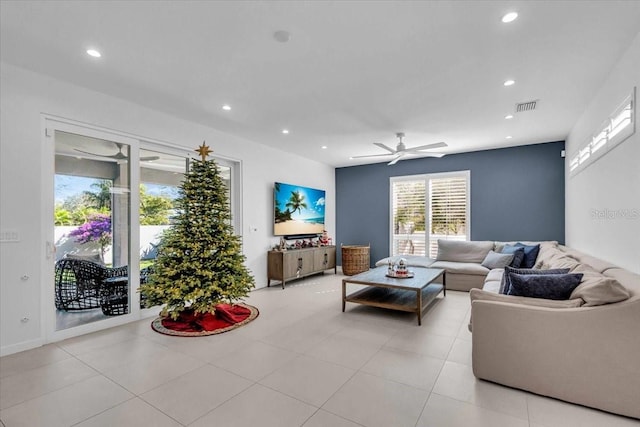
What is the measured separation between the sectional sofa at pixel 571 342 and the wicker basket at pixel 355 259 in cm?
463

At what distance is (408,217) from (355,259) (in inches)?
62.3

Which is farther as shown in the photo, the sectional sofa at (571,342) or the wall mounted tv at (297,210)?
the wall mounted tv at (297,210)

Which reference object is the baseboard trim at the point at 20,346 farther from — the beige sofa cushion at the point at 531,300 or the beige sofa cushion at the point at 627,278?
the beige sofa cushion at the point at 627,278

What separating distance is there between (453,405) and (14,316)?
13.0 ft

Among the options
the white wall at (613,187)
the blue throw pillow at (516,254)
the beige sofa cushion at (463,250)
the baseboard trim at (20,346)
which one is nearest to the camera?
the white wall at (613,187)

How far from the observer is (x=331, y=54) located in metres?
2.75

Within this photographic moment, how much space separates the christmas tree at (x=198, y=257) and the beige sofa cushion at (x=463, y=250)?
4.06 m

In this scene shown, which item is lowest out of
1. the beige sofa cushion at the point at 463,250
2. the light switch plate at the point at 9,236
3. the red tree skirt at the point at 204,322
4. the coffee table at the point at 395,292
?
the red tree skirt at the point at 204,322

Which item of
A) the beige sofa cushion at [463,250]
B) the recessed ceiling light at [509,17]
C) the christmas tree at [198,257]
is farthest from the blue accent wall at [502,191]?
the recessed ceiling light at [509,17]

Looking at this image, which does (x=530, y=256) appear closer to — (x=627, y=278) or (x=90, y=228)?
(x=627, y=278)

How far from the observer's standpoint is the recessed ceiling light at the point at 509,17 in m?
2.20

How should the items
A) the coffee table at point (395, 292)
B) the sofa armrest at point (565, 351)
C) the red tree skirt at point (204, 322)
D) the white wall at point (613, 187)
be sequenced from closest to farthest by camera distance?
the sofa armrest at point (565, 351) → the white wall at point (613, 187) → the red tree skirt at point (204, 322) → the coffee table at point (395, 292)

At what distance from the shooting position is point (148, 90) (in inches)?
138

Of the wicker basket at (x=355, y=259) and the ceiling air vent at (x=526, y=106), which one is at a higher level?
the ceiling air vent at (x=526, y=106)
